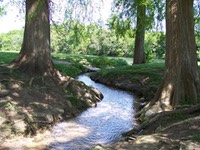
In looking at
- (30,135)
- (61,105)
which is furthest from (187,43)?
(30,135)

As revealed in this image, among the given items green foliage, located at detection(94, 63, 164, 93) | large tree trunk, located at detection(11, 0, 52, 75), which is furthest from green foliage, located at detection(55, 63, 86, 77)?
large tree trunk, located at detection(11, 0, 52, 75)

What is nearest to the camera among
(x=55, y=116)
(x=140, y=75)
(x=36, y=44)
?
(x=55, y=116)

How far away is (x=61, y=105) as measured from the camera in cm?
961

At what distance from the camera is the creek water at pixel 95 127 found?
23.1 feet

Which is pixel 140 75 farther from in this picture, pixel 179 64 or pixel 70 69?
pixel 179 64

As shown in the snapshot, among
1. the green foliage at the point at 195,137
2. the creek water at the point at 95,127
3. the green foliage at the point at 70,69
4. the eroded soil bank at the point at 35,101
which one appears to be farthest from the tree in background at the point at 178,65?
the green foliage at the point at 70,69

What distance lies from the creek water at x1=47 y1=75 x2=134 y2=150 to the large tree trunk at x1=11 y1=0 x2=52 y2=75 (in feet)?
7.83

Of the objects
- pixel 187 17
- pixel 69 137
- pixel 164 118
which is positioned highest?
pixel 187 17

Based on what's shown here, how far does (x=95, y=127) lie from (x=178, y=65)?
119 inches

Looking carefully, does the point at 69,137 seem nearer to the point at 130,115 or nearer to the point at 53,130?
the point at 53,130

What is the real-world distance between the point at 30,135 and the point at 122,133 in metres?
2.28

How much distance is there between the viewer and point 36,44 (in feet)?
35.9

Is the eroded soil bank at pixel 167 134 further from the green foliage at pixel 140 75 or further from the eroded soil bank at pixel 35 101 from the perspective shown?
the green foliage at pixel 140 75

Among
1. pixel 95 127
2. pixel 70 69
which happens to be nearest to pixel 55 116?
pixel 95 127
